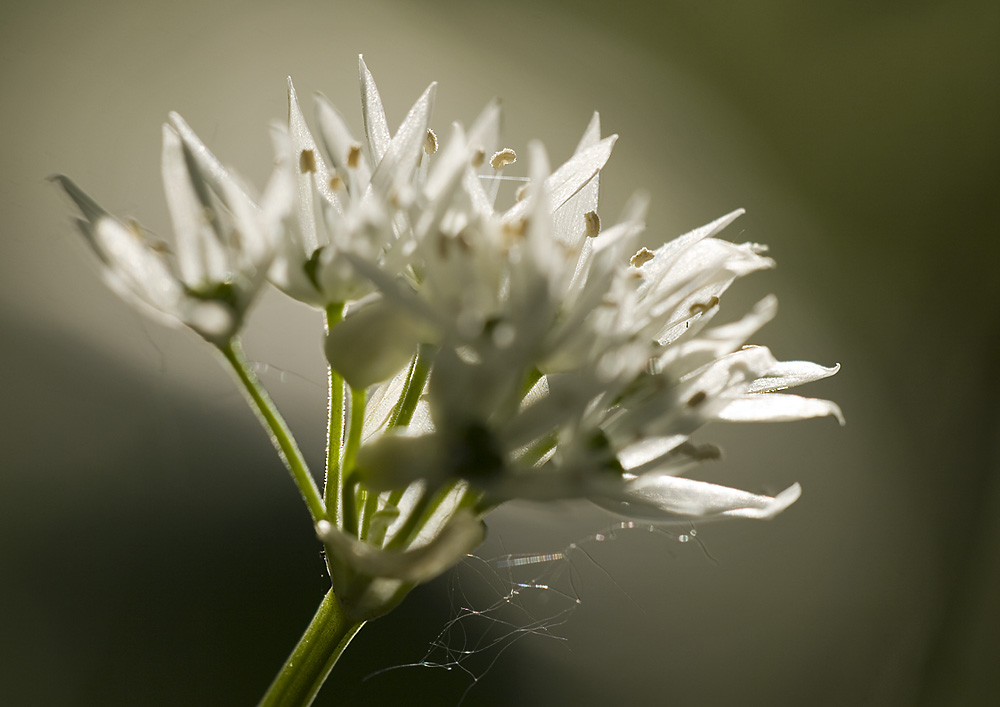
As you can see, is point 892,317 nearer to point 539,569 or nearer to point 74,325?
point 539,569

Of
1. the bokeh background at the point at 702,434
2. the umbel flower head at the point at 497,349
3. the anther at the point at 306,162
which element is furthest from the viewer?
the bokeh background at the point at 702,434

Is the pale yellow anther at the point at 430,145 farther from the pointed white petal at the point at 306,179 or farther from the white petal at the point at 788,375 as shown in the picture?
the white petal at the point at 788,375

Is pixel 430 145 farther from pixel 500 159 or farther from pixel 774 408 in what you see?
pixel 774 408

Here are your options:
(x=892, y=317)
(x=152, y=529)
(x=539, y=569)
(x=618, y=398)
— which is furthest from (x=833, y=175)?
(x=618, y=398)

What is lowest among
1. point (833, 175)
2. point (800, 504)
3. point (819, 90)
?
point (800, 504)

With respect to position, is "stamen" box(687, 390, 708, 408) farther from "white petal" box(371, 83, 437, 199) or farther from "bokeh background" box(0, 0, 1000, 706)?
"bokeh background" box(0, 0, 1000, 706)

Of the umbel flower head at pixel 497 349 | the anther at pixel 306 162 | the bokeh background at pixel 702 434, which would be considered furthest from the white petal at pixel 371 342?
the bokeh background at pixel 702 434

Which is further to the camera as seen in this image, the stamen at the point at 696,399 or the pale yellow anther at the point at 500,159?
the pale yellow anther at the point at 500,159
